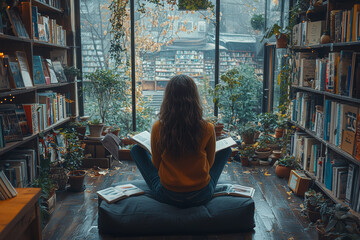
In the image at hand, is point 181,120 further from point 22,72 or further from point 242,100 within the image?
point 242,100

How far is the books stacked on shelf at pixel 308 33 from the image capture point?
11.8ft

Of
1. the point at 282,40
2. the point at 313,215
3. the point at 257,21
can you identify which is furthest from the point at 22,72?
the point at 257,21

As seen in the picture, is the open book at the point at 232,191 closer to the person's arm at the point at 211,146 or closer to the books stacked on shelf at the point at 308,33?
the person's arm at the point at 211,146

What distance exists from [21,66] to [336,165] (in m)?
2.93

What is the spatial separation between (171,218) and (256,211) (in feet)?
3.23

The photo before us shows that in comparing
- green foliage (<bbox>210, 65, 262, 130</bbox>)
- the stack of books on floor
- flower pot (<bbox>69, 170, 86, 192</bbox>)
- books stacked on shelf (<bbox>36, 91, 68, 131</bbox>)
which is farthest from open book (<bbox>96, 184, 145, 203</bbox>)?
green foliage (<bbox>210, 65, 262, 130</bbox>)

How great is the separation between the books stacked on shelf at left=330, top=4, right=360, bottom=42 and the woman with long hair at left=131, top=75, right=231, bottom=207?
127 centimetres

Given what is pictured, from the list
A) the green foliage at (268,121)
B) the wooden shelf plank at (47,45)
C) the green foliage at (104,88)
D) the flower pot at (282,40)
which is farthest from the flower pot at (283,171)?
the wooden shelf plank at (47,45)

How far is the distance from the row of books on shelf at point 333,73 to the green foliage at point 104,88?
8.47 ft

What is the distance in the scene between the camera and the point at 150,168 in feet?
10.4

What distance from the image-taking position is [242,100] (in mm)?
5621

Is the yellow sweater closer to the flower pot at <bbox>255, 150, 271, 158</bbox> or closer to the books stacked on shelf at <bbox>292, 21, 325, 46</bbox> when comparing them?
the books stacked on shelf at <bbox>292, 21, 325, 46</bbox>

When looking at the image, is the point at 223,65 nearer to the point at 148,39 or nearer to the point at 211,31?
the point at 211,31

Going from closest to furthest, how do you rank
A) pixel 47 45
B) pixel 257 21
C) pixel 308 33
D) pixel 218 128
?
pixel 308 33, pixel 47 45, pixel 218 128, pixel 257 21
